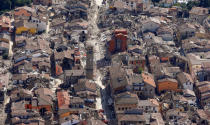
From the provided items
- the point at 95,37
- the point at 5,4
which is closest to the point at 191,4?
the point at 95,37

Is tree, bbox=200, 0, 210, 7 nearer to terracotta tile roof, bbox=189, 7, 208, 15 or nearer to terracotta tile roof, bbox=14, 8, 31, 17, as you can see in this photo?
terracotta tile roof, bbox=189, 7, 208, 15

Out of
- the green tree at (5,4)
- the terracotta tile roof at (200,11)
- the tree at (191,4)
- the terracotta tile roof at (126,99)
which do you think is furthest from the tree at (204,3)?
the green tree at (5,4)

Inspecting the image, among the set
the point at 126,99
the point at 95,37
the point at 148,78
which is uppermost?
the point at 95,37

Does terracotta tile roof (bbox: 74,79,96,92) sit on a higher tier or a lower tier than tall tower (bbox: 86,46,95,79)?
lower

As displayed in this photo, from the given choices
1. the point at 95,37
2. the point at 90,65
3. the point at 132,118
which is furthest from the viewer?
the point at 95,37

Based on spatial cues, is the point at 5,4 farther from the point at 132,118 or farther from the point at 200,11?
the point at 132,118

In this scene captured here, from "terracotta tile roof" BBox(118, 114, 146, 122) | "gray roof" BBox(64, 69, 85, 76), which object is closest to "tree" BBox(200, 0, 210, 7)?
"gray roof" BBox(64, 69, 85, 76)

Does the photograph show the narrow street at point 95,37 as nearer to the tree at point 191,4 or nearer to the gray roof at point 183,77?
the gray roof at point 183,77

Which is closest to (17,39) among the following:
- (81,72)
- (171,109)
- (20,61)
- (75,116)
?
(20,61)

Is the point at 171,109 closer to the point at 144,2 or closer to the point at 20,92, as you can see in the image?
the point at 20,92
